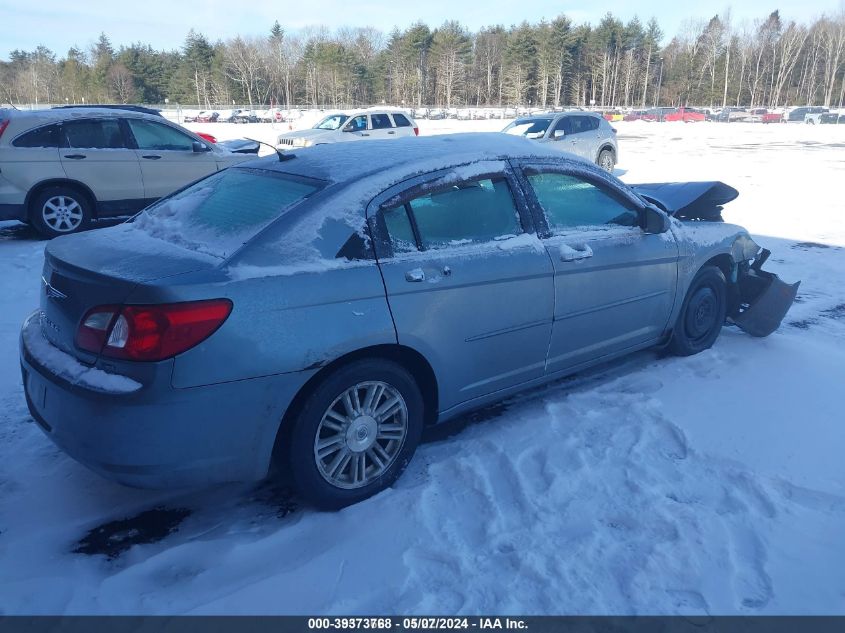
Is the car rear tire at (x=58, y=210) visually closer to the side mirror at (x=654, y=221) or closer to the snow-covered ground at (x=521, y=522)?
the snow-covered ground at (x=521, y=522)

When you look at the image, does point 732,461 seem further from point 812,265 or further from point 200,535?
point 812,265

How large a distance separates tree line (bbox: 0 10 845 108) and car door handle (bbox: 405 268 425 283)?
84.0m

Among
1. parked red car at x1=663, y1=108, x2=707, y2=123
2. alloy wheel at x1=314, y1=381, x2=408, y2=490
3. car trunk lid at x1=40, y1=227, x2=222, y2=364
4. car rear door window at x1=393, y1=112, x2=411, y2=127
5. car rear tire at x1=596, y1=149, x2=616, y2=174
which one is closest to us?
car trunk lid at x1=40, y1=227, x2=222, y2=364

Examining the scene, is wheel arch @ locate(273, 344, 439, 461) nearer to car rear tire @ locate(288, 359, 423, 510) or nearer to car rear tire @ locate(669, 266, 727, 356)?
car rear tire @ locate(288, 359, 423, 510)

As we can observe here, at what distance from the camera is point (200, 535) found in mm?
2832

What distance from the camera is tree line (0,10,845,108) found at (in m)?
81.2

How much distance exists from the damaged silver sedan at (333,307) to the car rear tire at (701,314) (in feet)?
1.89

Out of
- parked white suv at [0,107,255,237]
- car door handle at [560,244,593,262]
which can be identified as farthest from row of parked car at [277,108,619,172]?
car door handle at [560,244,593,262]

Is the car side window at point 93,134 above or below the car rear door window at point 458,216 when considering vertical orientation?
above

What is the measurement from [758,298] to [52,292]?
4823 millimetres

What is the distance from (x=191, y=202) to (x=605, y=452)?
2.58 m

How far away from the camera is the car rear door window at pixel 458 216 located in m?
3.12

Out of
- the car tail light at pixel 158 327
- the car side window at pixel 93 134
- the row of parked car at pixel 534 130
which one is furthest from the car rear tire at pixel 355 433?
the row of parked car at pixel 534 130

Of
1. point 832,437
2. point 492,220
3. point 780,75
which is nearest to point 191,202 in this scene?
point 492,220
